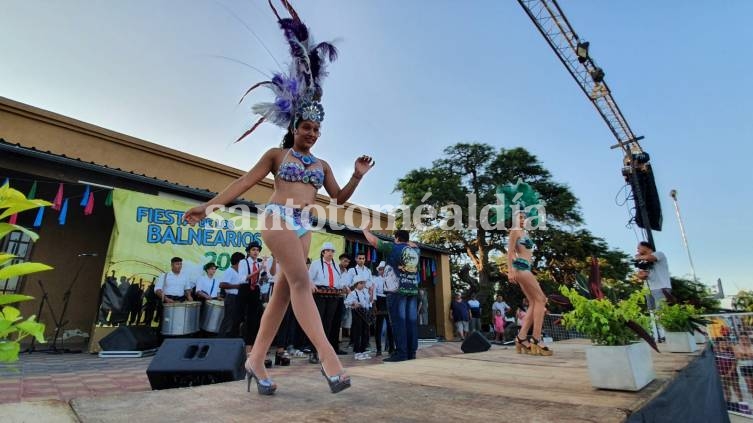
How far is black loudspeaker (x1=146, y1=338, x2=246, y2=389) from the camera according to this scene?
8.60ft

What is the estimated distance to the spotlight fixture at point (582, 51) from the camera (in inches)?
640

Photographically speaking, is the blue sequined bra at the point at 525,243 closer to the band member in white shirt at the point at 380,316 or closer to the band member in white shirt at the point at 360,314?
the band member in white shirt at the point at 380,316

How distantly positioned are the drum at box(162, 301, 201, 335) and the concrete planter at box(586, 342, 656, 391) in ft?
20.4

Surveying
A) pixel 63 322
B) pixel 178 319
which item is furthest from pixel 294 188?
pixel 63 322

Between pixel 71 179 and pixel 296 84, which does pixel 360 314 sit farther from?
pixel 71 179

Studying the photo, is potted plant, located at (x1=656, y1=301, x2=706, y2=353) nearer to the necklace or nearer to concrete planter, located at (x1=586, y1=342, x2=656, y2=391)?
concrete planter, located at (x1=586, y1=342, x2=656, y2=391)

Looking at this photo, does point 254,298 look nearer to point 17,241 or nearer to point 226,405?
point 226,405

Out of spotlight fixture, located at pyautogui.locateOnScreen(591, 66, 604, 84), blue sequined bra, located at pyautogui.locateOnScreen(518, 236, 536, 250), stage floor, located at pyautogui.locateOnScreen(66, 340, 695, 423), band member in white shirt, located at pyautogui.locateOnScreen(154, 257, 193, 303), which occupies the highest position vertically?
spotlight fixture, located at pyautogui.locateOnScreen(591, 66, 604, 84)

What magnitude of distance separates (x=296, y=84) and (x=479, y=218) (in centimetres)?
2156

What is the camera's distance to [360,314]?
678 cm

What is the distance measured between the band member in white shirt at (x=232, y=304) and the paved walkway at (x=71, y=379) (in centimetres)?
115

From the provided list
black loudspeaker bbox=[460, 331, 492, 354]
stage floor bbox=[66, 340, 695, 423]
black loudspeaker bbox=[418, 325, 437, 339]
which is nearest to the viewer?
stage floor bbox=[66, 340, 695, 423]

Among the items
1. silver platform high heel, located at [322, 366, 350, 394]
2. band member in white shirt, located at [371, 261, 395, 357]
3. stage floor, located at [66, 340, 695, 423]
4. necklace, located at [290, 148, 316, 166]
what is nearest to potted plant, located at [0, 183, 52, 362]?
stage floor, located at [66, 340, 695, 423]

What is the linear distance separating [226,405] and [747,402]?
5.36 metres
